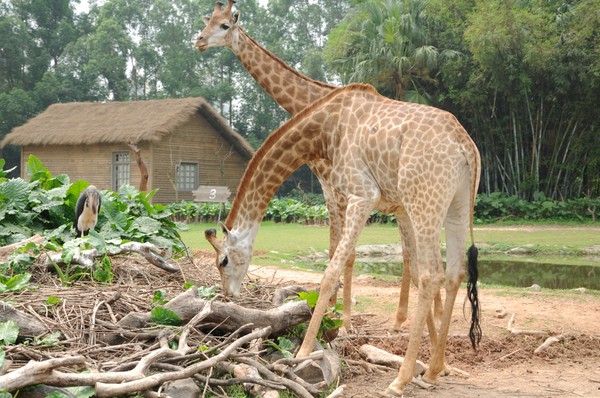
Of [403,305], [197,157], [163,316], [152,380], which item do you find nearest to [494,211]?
[197,157]

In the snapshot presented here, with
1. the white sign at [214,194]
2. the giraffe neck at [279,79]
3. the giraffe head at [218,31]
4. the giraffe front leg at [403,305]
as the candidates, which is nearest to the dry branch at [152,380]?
the giraffe front leg at [403,305]

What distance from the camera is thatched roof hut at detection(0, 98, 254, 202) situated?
2764 cm

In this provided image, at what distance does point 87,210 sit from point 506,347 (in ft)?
14.5

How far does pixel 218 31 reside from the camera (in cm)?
787

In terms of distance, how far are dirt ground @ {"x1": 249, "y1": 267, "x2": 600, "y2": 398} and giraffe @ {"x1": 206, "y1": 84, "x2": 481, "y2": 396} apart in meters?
0.36

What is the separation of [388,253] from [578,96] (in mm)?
11958

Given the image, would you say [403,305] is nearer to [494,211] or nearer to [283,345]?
[283,345]

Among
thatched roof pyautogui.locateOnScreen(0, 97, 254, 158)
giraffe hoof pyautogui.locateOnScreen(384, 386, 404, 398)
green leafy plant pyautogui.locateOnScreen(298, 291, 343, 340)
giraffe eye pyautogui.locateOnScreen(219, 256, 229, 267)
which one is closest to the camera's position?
giraffe hoof pyautogui.locateOnScreen(384, 386, 404, 398)

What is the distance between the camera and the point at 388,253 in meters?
15.8

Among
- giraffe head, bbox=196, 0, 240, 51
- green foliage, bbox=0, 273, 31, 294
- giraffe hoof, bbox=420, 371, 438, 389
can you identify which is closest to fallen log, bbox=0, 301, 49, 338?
green foliage, bbox=0, 273, 31, 294

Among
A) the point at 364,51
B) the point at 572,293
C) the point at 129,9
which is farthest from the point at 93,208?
the point at 129,9

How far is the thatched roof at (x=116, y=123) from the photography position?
27.2m

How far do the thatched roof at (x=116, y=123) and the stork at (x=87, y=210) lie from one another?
19.6 metres

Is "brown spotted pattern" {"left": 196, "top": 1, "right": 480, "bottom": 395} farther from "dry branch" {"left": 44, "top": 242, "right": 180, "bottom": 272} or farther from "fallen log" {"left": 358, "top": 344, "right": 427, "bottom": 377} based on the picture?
"dry branch" {"left": 44, "top": 242, "right": 180, "bottom": 272}
